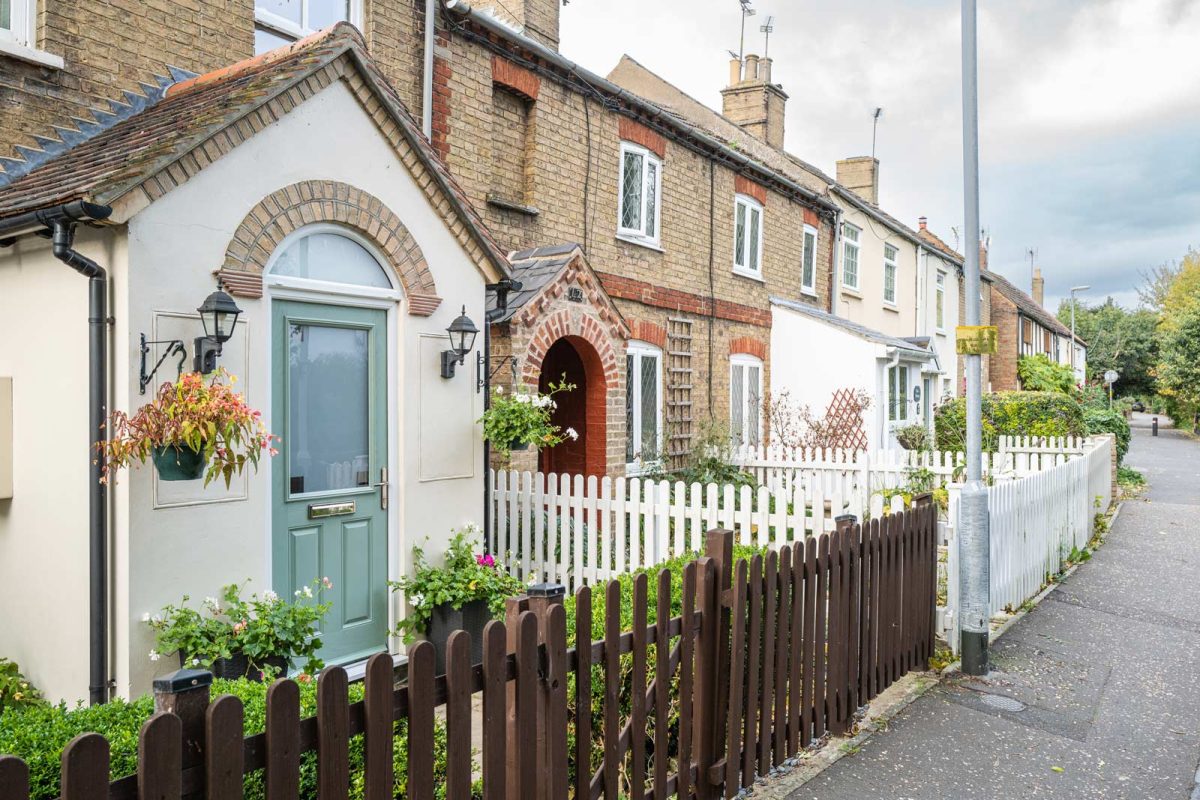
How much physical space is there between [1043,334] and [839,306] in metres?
30.4

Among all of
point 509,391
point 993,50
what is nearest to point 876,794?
point 509,391

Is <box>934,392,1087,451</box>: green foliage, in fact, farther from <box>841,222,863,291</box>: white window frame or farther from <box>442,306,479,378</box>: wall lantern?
<box>442,306,479,378</box>: wall lantern

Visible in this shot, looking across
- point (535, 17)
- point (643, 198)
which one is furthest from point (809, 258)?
point (535, 17)

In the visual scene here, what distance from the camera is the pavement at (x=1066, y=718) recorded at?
4320 mm

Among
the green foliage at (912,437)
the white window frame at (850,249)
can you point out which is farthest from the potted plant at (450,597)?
the white window frame at (850,249)

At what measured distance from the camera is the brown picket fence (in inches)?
79.1

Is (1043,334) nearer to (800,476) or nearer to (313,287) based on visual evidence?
(800,476)

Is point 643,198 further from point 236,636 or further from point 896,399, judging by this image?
point 236,636

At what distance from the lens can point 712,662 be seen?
12.5 feet

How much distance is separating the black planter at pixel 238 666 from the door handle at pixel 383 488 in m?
1.57

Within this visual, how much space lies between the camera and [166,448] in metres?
4.45

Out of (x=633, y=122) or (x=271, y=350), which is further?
(x=633, y=122)

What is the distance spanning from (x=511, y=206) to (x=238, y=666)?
6259 mm

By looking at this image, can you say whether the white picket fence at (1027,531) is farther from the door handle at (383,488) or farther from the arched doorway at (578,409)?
the door handle at (383,488)
